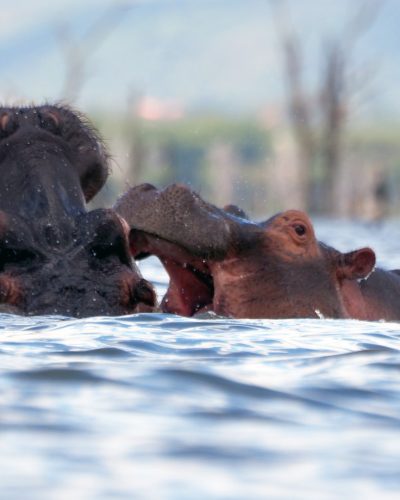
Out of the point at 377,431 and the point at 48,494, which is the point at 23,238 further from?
the point at 48,494

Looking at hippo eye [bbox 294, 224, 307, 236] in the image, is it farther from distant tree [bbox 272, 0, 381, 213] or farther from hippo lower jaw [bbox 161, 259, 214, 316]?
distant tree [bbox 272, 0, 381, 213]

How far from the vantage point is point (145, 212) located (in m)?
6.54

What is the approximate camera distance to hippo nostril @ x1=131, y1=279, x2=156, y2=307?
19.6 feet

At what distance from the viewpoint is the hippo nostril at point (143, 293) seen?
5.99 m

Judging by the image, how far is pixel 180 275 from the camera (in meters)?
6.87

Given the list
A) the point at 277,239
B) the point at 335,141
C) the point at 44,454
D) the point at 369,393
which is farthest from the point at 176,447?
the point at 335,141

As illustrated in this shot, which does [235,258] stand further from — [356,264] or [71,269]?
[71,269]

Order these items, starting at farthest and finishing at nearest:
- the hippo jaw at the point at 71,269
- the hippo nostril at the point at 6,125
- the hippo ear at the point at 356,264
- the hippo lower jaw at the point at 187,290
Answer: the hippo ear at the point at 356,264 → the hippo lower jaw at the point at 187,290 → the hippo nostril at the point at 6,125 → the hippo jaw at the point at 71,269

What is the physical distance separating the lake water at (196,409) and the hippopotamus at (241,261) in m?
0.36

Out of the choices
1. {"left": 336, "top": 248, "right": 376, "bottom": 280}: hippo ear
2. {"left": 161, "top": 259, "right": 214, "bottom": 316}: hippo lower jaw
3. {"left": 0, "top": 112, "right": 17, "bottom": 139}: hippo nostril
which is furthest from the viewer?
{"left": 336, "top": 248, "right": 376, "bottom": 280}: hippo ear

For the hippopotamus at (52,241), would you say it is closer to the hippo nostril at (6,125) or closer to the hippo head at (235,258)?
the hippo nostril at (6,125)

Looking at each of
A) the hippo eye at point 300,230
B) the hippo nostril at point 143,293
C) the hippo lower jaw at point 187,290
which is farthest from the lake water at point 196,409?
the hippo eye at point 300,230

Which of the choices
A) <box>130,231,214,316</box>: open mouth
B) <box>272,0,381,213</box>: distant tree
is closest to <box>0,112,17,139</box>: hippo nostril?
<box>130,231,214,316</box>: open mouth

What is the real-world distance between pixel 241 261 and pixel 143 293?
98 cm
